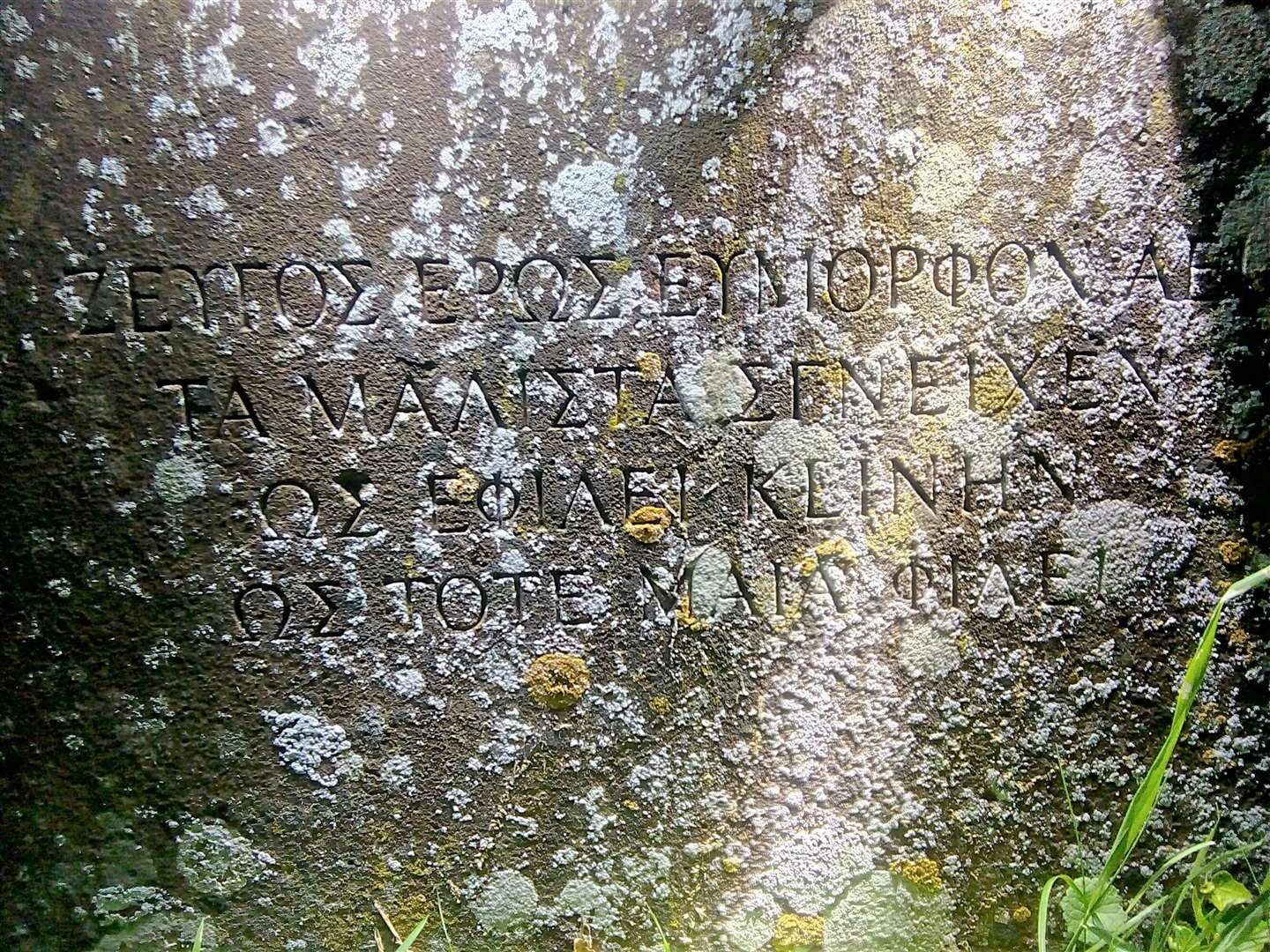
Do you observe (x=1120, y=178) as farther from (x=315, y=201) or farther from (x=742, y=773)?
(x=315, y=201)

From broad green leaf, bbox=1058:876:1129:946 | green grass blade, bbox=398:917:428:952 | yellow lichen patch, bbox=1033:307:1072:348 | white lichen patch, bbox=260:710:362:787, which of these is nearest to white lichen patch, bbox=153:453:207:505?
white lichen patch, bbox=260:710:362:787

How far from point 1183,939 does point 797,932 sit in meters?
0.69

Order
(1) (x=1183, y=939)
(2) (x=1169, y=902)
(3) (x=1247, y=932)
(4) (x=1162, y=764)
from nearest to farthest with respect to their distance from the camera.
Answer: (4) (x=1162, y=764), (3) (x=1247, y=932), (1) (x=1183, y=939), (2) (x=1169, y=902)

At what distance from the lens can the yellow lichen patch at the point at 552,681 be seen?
1.75m

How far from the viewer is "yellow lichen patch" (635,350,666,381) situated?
1.73m

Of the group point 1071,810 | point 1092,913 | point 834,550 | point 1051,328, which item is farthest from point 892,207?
point 1092,913

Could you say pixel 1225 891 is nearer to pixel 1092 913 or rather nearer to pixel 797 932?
pixel 1092 913

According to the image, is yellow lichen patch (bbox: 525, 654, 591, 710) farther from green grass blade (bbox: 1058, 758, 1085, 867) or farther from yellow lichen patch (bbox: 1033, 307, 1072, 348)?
yellow lichen patch (bbox: 1033, 307, 1072, 348)

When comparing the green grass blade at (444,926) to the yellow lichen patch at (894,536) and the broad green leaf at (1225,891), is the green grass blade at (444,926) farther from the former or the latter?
the broad green leaf at (1225,891)

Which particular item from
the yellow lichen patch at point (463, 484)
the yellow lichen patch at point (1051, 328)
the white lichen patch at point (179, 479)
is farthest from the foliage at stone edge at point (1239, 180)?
the white lichen patch at point (179, 479)

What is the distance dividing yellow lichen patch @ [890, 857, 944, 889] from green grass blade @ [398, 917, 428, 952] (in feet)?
2.88

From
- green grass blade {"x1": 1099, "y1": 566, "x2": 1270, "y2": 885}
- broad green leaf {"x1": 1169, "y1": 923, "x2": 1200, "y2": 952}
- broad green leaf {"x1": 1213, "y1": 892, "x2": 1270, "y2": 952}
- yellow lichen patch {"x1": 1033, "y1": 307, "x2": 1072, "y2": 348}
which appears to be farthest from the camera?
yellow lichen patch {"x1": 1033, "y1": 307, "x2": 1072, "y2": 348}

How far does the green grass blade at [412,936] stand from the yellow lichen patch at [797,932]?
0.66 metres

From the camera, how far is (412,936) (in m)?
1.59
